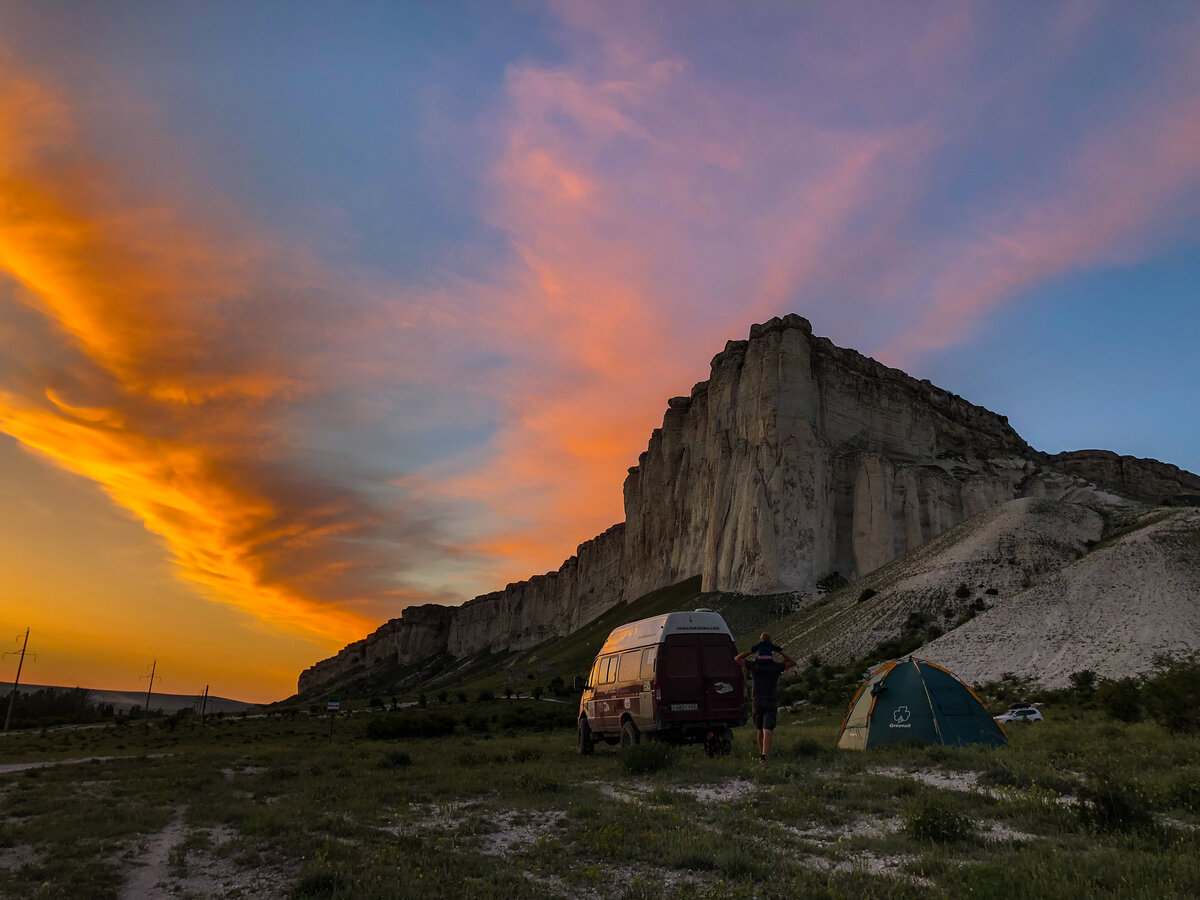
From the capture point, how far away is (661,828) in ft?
26.4

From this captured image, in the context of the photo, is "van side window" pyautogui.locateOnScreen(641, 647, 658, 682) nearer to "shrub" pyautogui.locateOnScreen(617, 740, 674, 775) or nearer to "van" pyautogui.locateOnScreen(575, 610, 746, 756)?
"van" pyautogui.locateOnScreen(575, 610, 746, 756)

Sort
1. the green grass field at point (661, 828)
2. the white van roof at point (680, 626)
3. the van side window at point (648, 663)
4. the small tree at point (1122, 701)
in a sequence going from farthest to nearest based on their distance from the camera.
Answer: the small tree at point (1122, 701) → the white van roof at point (680, 626) → the van side window at point (648, 663) → the green grass field at point (661, 828)

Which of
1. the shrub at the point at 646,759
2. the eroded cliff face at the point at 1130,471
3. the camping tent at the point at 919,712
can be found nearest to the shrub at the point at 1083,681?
the camping tent at the point at 919,712

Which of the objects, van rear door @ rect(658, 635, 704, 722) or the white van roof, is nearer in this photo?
van rear door @ rect(658, 635, 704, 722)

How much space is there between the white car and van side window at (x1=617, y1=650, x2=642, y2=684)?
44.9 ft

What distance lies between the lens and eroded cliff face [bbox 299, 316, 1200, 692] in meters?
80.3

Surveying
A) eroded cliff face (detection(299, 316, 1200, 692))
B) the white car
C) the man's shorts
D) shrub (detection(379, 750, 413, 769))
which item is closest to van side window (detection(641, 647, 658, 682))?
the man's shorts

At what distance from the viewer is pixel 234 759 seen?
22703 mm

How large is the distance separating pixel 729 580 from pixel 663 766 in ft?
233

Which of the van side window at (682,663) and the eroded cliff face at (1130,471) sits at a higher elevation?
the eroded cliff face at (1130,471)

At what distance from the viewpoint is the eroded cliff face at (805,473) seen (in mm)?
80312

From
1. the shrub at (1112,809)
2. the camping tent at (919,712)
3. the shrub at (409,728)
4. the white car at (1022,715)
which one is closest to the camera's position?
the shrub at (1112,809)

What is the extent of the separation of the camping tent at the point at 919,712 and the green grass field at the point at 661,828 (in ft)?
4.44

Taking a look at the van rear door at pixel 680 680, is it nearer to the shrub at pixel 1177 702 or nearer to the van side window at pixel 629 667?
the van side window at pixel 629 667
